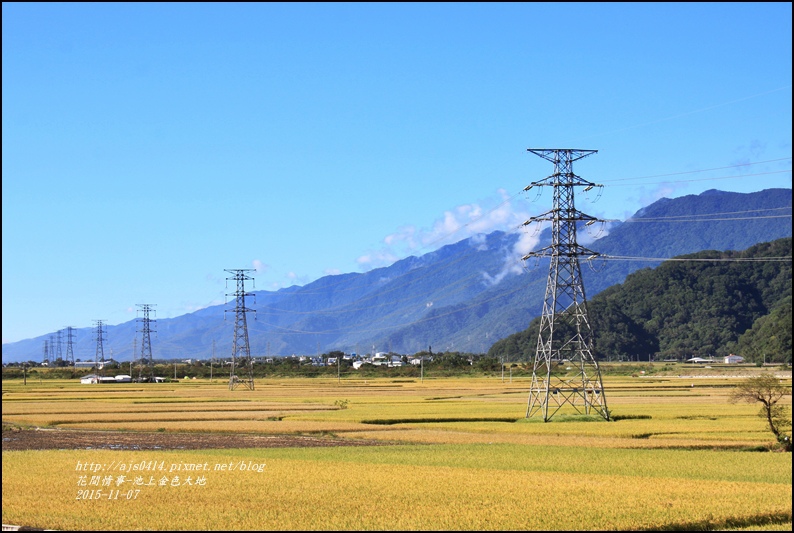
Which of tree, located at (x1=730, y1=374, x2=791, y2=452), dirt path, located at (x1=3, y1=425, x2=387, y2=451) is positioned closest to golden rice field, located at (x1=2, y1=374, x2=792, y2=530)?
tree, located at (x1=730, y1=374, x2=791, y2=452)

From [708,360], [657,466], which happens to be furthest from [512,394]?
[708,360]

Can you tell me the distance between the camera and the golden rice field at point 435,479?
21859 mm

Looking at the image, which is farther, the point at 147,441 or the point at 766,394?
the point at 147,441

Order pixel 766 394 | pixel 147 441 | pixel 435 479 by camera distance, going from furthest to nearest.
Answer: pixel 147 441
pixel 766 394
pixel 435 479

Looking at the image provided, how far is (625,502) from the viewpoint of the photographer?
23734 millimetres

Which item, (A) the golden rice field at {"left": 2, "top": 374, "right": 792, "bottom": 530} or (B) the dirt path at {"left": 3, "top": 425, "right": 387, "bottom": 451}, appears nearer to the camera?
(A) the golden rice field at {"left": 2, "top": 374, "right": 792, "bottom": 530}

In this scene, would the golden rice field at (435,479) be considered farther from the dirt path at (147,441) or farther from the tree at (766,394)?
the dirt path at (147,441)

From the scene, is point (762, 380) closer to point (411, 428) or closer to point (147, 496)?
point (411, 428)

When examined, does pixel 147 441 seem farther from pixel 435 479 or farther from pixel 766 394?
pixel 766 394

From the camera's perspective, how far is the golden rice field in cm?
2186

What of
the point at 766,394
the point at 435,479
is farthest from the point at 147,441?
the point at 766,394

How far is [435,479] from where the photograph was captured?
28047 mm

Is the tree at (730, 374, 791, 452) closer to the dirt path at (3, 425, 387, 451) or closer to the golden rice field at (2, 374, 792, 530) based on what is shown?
the golden rice field at (2, 374, 792, 530)

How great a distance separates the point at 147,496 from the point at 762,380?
3026cm
